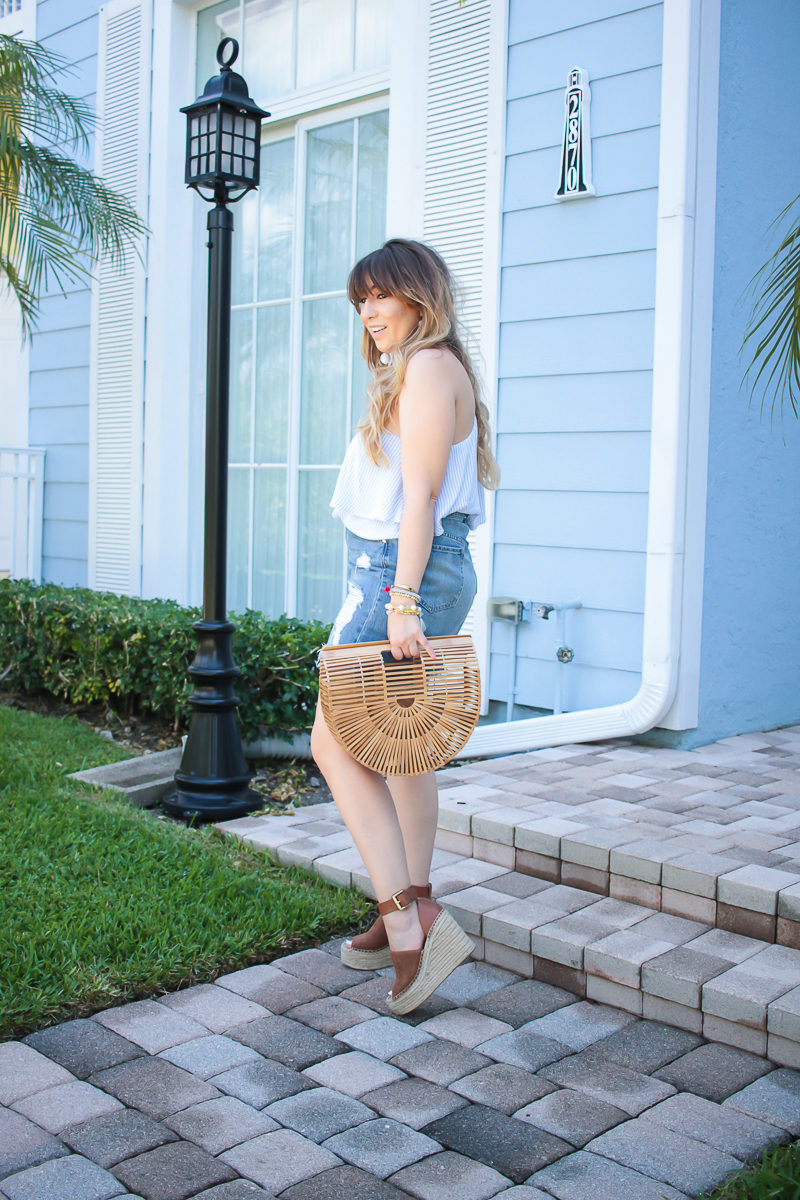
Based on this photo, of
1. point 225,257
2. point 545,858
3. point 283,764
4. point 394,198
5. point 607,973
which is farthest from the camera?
point 394,198

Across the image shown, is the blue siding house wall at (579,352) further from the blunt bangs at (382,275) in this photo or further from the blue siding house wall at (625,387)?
the blunt bangs at (382,275)

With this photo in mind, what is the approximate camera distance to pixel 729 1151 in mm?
1721

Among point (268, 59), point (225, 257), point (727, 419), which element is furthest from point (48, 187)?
point (727, 419)

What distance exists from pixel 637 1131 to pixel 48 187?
490cm

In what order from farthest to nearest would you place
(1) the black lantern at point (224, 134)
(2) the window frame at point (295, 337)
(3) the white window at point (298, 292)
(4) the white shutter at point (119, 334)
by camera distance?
(4) the white shutter at point (119, 334) → (2) the window frame at point (295, 337) → (3) the white window at point (298, 292) → (1) the black lantern at point (224, 134)

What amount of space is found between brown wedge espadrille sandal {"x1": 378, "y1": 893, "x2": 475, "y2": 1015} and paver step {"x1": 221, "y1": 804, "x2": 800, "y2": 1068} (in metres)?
0.28

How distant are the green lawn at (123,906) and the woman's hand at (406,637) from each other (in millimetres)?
868

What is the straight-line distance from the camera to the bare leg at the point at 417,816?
2309 mm

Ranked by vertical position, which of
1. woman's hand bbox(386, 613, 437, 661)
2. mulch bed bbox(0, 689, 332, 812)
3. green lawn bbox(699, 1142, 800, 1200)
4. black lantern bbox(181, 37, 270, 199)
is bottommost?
green lawn bbox(699, 1142, 800, 1200)

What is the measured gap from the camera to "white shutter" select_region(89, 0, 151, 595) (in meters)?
5.78

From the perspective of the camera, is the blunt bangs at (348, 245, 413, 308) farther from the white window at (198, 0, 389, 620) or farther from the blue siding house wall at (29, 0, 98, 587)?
the blue siding house wall at (29, 0, 98, 587)

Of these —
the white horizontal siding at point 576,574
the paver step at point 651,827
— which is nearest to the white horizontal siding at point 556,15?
the white horizontal siding at point 576,574

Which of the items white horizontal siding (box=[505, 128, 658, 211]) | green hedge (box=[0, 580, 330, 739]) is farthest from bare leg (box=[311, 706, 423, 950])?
white horizontal siding (box=[505, 128, 658, 211])

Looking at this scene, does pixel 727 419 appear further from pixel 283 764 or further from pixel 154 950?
pixel 154 950
